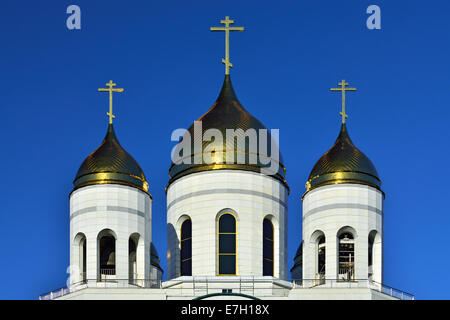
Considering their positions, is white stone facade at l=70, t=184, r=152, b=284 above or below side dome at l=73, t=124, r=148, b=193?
below

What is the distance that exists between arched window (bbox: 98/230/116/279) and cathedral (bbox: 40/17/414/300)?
7 cm

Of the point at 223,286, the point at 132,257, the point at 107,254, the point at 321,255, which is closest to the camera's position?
the point at 223,286

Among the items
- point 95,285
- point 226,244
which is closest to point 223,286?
point 226,244

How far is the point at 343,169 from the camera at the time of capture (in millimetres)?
64438

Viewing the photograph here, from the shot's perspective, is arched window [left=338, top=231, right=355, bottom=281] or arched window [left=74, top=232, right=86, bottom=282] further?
arched window [left=338, top=231, right=355, bottom=281]

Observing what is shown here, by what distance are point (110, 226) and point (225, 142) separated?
242 inches

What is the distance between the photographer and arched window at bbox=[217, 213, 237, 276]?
62875 millimetres

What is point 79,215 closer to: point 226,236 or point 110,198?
point 110,198

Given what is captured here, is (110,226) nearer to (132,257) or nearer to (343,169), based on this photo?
(132,257)

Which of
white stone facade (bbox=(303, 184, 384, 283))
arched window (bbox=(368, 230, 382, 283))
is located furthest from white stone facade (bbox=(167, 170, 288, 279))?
arched window (bbox=(368, 230, 382, 283))

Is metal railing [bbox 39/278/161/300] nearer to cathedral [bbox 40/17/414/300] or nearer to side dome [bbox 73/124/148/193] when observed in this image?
cathedral [bbox 40/17/414/300]

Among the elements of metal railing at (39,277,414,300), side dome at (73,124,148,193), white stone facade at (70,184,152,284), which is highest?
side dome at (73,124,148,193)

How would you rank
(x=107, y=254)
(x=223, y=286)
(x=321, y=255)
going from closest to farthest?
(x=223, y=286), (x=321, y=255), (x=107, y=254)

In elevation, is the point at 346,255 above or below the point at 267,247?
below
